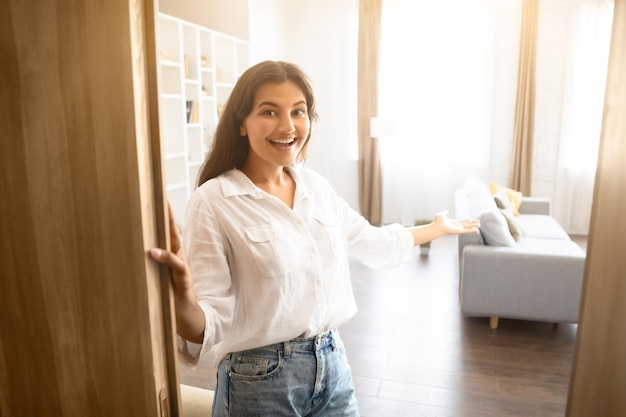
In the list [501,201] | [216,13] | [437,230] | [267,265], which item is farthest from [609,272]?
[216,13]

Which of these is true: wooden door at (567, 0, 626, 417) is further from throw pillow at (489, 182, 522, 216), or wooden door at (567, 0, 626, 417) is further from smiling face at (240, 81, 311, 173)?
throw pillow at (489, 182, 522, 216)

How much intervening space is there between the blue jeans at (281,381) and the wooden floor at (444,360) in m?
1.57

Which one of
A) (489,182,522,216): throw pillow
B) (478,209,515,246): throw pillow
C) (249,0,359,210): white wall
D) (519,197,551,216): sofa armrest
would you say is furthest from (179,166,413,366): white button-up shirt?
(249,0,359,210): white wall

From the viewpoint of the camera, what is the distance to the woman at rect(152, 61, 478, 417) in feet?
3.79

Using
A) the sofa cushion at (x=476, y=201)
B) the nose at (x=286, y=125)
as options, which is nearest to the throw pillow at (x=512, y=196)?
the sofa cushion at (x=476, y=201)

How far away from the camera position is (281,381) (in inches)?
46.7

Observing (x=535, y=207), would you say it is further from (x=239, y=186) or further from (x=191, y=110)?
(x=239, y=186)

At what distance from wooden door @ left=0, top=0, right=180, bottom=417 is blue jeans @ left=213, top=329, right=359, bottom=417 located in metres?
0.46

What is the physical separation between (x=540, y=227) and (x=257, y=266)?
4.51m

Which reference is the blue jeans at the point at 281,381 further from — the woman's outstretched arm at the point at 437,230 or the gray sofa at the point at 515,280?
the gray sofa at the point at 515,280

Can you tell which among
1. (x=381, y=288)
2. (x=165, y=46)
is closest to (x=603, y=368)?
(x=381, y=288)

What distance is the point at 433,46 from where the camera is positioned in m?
6.56

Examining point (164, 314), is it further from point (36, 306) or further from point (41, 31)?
point (41, 31)

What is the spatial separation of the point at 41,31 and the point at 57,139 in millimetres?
130
